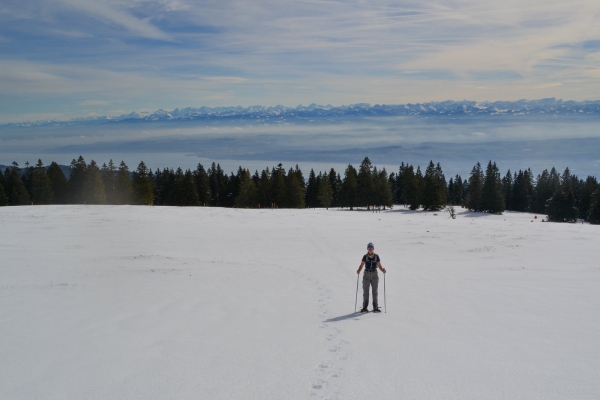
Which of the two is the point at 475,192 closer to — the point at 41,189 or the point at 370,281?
the point at 370,281

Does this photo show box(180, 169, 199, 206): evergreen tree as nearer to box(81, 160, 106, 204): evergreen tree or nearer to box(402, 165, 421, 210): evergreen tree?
box(81, 160, 106, 204): evergreen tree

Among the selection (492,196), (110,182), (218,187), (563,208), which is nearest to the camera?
(563,208)

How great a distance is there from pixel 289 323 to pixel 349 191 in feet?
238

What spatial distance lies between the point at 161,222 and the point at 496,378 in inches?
1124

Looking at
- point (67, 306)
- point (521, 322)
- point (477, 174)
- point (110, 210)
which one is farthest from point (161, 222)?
point (477, 174)

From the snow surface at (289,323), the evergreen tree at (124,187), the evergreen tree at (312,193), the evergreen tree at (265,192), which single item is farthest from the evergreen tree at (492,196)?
the evergreen tree at (124,187)

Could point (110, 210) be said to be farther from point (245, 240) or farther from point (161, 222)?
point (245, 240)

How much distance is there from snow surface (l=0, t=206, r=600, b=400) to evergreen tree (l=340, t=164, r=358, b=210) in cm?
5729

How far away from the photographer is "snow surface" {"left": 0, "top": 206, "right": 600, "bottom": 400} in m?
6.64

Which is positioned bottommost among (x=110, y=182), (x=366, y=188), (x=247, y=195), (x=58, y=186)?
(x=247, y=195)

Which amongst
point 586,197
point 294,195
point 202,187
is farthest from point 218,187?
point 586,197

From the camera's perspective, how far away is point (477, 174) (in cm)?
8225

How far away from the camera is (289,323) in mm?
10148

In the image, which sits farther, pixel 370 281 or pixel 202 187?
pixel 202 187
